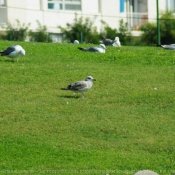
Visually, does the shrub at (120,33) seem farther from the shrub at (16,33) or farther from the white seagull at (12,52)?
the white seagull at (12,52)

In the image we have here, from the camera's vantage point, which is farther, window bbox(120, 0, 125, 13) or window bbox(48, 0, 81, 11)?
window bbox(120, 0, 125, 13)

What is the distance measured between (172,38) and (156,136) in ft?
97.2

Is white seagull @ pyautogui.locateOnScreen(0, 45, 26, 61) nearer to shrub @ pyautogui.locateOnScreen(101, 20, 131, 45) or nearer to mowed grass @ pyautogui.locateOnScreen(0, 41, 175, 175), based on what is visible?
mowed grass @ pyautogui.locateOnScreen(0, 41, 175, 175)

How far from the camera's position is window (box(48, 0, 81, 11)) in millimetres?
46812

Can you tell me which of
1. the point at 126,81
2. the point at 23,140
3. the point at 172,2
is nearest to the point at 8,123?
the point at 23,140

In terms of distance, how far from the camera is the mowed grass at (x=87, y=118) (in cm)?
1411

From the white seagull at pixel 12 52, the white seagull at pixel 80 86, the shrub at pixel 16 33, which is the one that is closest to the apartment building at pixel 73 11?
the shrub at pixel 16 33

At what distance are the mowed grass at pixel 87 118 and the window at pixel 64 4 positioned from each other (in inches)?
926

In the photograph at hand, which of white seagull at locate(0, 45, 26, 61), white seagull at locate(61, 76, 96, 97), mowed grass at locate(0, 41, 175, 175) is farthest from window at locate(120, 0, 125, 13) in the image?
white seagull at locate(61, 76, 96, 97)

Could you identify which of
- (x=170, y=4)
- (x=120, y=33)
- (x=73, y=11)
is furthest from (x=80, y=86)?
(x=170, y=4)

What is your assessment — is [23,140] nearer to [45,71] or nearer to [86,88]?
[86,88]

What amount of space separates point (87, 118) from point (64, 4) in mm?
31165

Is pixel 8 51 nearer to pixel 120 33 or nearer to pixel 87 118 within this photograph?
pixel 87 118

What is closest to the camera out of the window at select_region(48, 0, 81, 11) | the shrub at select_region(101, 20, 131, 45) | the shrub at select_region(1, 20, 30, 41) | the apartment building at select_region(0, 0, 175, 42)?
the shrub at select_region(1, 20, 30, 41)
